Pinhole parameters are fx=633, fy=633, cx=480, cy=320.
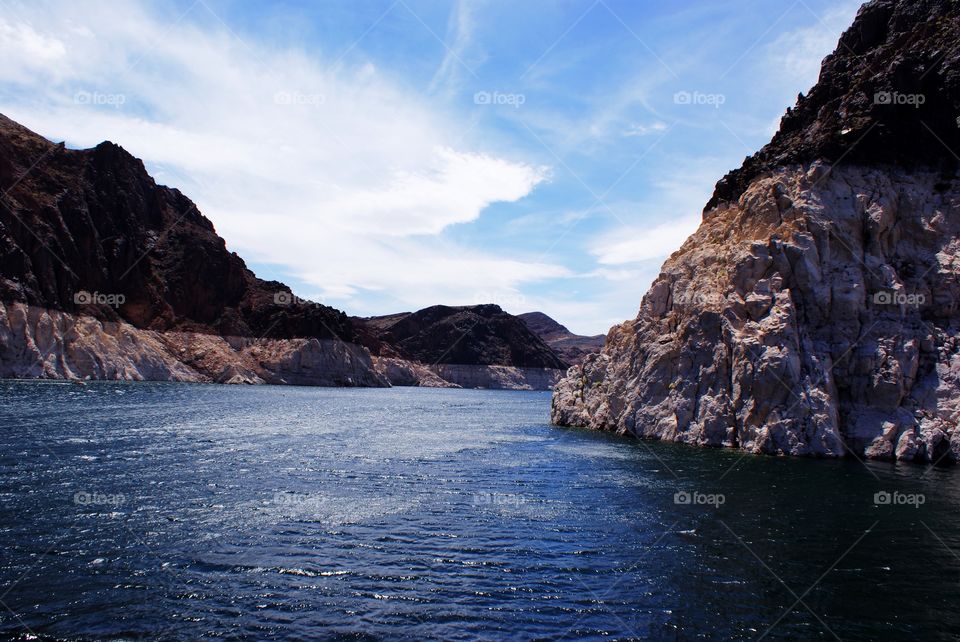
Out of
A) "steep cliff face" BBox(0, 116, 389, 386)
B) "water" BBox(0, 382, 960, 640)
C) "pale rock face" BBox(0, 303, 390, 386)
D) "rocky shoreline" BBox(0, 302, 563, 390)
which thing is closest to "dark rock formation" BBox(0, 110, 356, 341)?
"steep cliff face" BBox(0, 116, 389, 386)

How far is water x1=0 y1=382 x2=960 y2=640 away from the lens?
48.3 ft

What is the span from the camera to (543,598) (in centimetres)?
1628

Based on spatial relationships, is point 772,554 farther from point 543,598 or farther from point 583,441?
point 583,441

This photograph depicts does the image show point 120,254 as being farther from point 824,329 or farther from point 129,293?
point 824,329

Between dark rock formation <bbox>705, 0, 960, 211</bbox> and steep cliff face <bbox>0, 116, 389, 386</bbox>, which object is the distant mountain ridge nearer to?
steep cliff face <bbox>0, 116, 389, 386</bbox>

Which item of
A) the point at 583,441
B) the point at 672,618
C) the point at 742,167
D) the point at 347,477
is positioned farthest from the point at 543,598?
the point at 742,167

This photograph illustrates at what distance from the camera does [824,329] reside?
139 ft

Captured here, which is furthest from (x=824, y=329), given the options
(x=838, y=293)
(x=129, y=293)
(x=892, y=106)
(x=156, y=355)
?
(x=129, y=293)

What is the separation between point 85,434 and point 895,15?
69949 mm

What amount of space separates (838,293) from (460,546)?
112 feet

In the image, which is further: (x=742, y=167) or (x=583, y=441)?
(x=742, y=167)

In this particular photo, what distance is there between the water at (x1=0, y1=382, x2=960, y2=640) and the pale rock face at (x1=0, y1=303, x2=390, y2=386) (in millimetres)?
67937

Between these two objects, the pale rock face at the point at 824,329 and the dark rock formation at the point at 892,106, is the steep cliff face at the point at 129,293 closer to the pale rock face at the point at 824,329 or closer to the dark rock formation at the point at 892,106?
the pale rock face at the point at 824,329

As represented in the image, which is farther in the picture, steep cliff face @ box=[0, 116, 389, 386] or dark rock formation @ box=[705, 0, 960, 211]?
steep cliff face @ box=[0, 116, 389, 386]
